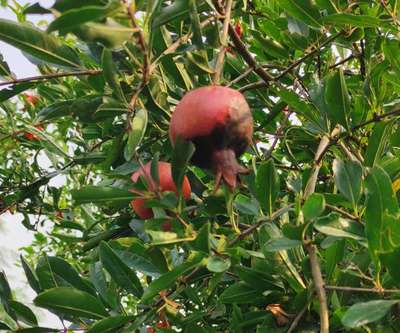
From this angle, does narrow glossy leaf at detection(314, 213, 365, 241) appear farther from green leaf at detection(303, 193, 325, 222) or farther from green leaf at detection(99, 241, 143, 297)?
green leaf at detection(99, 241, 143, 297)

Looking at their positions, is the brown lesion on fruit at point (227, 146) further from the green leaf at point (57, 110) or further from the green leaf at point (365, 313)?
the green leaf at point (57, 110)

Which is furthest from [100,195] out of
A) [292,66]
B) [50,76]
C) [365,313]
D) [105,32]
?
[292,66]

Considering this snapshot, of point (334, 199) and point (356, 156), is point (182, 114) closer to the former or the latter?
point (334, 199)

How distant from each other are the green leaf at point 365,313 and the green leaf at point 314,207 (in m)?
0.12

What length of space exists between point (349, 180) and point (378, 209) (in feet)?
0.56

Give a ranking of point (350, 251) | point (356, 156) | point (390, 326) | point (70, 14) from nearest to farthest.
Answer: point (70, 14) < point (390, 326) < point (350, 251) < point (356, 156)

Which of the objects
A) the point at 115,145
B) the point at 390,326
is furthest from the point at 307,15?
the point at 390,326

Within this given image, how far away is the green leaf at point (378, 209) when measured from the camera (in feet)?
2.45

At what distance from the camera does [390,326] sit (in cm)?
89

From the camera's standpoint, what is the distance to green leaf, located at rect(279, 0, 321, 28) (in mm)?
1168

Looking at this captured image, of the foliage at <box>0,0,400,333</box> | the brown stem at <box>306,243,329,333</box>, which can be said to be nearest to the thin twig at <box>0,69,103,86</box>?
the foliage at <box>0,0,400,333</box>

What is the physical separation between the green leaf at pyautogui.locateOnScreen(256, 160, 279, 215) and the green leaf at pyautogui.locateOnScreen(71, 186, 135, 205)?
0.66 ft

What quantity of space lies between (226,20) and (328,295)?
0.46 metres

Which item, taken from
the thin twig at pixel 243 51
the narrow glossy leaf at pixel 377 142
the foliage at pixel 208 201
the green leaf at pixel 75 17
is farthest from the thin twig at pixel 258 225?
the green leaf at pixel 75 17
